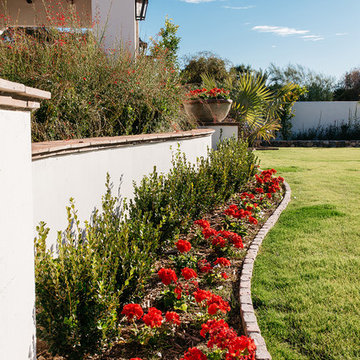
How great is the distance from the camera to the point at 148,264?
3.07 meters

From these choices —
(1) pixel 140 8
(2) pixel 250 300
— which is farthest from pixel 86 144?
(1) pixel 140 8

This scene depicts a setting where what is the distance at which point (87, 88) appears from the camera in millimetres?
4871

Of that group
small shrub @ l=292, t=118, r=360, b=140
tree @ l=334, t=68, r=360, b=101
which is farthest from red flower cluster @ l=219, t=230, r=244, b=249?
tree @ l=334, t=68, r=360, b=101

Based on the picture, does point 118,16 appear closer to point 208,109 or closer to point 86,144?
point 208,109

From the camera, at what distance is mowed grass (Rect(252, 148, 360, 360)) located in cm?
271

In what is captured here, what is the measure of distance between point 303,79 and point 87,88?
24651 millimetres

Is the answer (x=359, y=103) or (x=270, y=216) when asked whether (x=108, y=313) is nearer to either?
(x=270, y=216)

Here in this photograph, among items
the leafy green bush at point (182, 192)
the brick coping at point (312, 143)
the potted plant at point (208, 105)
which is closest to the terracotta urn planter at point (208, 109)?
the potted plant at point (208, 105)

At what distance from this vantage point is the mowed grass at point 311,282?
271 centimetres

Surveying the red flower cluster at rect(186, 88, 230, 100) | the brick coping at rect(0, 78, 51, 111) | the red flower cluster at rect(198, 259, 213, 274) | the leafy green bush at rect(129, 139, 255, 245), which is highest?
the red flower cluster at rect(186, 88, 230, 100)

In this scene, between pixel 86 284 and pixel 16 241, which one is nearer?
pixel 16 241

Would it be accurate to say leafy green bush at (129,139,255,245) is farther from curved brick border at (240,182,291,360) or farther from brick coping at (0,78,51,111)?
brick coping at (0,78,51,111)

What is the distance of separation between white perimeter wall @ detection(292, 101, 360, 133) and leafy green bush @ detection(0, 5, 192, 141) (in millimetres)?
17685

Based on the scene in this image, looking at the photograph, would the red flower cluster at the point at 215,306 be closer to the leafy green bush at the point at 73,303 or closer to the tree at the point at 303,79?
the leafy green bush at the point at 73,303
